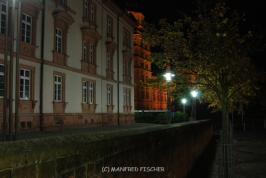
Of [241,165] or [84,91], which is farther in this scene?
[84,91]

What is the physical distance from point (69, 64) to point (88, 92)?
4346 mm

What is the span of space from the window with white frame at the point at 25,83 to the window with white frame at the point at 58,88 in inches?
130

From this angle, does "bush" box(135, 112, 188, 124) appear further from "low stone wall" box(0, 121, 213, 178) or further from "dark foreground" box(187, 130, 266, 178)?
"low stone wall" box(0, 121, 213, 178)

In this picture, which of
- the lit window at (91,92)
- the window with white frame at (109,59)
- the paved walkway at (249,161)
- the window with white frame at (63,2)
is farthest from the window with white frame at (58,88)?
the paved walkway at (249,161)

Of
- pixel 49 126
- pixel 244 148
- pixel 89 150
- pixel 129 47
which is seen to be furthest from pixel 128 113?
pixel 89 150

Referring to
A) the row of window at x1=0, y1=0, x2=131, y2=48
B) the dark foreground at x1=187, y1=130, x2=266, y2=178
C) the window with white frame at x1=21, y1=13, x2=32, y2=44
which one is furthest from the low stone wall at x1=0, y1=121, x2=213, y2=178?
the window with white frame at x1=21, y1=13, x2=32, y2=44

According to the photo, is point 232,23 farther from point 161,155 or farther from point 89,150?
point 89,150

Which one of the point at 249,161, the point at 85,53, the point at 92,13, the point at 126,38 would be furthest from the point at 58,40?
the point at 126,38

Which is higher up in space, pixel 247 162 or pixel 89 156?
pixel 89 156

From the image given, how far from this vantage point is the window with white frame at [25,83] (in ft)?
73.1

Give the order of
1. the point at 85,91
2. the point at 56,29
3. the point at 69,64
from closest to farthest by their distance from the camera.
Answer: the point at 56,29 < the point at 69,64 < the point at 85,91

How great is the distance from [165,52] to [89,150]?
1209 cm

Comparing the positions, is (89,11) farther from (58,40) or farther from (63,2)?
(58,40)

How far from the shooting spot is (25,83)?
74.3 feet
